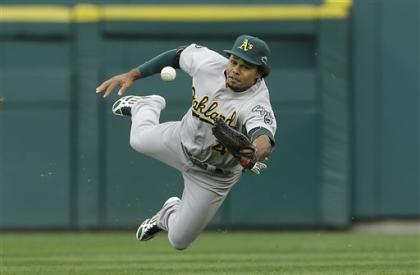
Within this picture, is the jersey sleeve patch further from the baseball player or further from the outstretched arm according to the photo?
the outstretched arm

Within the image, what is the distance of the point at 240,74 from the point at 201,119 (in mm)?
471

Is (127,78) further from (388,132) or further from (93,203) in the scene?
(388,132)

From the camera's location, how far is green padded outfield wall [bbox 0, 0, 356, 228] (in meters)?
12.9

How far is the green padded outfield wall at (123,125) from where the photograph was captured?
42.3 ft

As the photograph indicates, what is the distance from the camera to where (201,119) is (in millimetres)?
7117

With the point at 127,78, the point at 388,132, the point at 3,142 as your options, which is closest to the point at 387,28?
the point at 388,132

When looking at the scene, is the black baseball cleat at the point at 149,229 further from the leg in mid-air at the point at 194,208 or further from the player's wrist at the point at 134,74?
the player's wrist at the point at 134,74

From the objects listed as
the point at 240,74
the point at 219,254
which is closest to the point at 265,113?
the point at 240,74

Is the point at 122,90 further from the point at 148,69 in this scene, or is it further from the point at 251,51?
the point at 251,51

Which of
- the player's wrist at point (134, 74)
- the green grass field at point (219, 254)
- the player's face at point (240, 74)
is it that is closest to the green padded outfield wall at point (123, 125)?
the green grass field at point (219, 254)

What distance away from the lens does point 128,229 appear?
511 inches

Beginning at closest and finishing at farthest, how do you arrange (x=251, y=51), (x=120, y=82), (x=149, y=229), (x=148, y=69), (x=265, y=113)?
(x=265, y=113), (x=251, y=51), (x=120, y=82), (x=148, y=69), (x=149, y=229)

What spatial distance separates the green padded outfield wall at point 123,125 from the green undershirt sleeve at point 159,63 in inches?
209

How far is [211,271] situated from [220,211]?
5.12m
